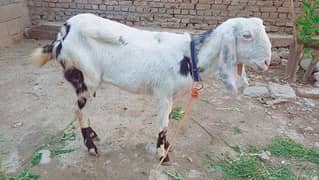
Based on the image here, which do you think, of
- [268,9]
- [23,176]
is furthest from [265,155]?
[268,9]

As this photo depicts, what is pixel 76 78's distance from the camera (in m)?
2.57

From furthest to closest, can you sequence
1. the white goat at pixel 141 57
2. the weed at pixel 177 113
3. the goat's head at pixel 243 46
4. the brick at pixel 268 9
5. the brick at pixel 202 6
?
1. the brick at pixel 202 6
2. the brick at pixel 268 9
3. the weed at pixel 177 113
4. the white goat at pixel 141 57
5. the goat's head at pixel 243 46

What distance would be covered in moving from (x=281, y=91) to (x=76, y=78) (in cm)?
268

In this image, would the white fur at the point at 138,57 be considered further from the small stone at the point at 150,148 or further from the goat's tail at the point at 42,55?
the small stone at the point at 150,148

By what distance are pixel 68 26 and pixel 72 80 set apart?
40 cm

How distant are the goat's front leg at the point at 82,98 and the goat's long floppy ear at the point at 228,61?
103 centimetres

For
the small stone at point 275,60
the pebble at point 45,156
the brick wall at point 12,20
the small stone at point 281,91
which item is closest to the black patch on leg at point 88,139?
the pebble at point 45,156

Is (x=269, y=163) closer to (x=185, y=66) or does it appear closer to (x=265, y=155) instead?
(x=265, y=155)

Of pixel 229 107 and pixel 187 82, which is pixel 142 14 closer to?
pixel 229 107

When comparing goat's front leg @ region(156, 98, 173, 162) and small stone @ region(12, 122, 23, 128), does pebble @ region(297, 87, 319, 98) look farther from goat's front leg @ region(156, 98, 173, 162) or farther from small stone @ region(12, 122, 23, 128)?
small stone @ region(12, 122, 23, 128)

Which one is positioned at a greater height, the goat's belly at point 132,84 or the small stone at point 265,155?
the goat's belly at point 132,84

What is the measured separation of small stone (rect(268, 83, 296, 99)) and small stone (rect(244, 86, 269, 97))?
0.23 feet

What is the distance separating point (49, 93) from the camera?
412 centimetres

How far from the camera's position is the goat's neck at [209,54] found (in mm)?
2242
